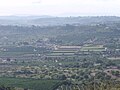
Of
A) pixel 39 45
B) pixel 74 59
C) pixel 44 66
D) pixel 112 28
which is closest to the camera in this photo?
pixel 44 66

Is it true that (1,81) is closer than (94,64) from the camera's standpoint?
Yes

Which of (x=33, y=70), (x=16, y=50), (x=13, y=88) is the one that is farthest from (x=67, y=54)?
(x=13, y=88)

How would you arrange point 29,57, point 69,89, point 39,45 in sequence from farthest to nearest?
point 39,45
point 29,57
point 69,89

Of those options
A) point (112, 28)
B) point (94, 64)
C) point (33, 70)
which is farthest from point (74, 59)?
point (112, 28)

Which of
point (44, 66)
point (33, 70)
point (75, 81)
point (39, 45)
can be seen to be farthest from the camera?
point (39, 45)

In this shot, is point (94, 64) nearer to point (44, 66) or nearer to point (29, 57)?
point (44, 66)

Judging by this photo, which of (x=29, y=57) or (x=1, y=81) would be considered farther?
(x=29, y=57)

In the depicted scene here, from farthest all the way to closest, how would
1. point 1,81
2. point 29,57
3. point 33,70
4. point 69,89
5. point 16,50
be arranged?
point 16,50 < point 29,57 < point 33,70 < point 1,81 < point 69,89

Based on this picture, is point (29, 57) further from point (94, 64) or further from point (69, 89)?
point (69, 89)
